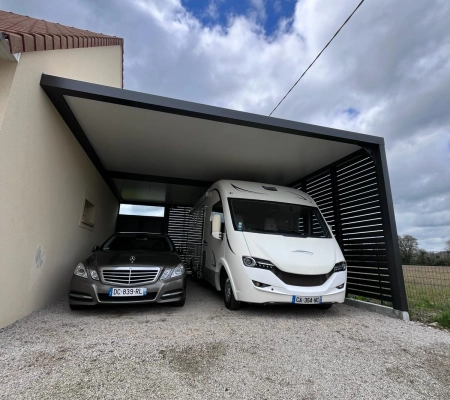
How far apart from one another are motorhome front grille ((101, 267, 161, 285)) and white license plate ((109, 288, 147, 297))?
9cm

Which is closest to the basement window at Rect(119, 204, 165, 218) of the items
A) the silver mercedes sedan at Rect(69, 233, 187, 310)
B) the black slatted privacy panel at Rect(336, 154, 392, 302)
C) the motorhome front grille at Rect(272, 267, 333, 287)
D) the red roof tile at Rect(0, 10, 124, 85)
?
the silver mercedes sedan at Rect(69, 233, 187, 310)

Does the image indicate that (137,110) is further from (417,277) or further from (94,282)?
(417,277)

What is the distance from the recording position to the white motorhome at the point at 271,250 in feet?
11.5

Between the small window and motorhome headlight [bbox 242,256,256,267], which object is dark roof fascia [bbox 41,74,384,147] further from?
the small window

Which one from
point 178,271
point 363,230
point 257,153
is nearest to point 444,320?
point 363,230

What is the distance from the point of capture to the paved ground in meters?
1.68

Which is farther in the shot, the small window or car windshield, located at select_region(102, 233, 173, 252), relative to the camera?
the small window

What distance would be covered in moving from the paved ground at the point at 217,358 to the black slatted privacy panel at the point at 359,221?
113cm

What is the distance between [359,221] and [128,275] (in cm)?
434

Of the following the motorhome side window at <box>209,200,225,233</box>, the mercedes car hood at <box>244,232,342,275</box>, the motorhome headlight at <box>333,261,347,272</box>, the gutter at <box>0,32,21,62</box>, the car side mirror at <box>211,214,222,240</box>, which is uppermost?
the gutter at <box>0,32,21,62</box>

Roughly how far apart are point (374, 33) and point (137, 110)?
512 centimetres

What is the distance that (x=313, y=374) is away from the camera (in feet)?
6.33

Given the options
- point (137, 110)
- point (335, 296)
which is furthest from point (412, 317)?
point (137, 110)

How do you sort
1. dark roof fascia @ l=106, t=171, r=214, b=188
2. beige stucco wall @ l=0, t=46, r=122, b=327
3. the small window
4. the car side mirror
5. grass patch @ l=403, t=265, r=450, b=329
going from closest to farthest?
beige stucco wall @ l=0, t=46, r=122, b=327 < the car side mirror < grass patch @ l=403, t=265, r=450, b=329 < the small window < dark roof fascia @ l=106, t=171, r=214, b=188
